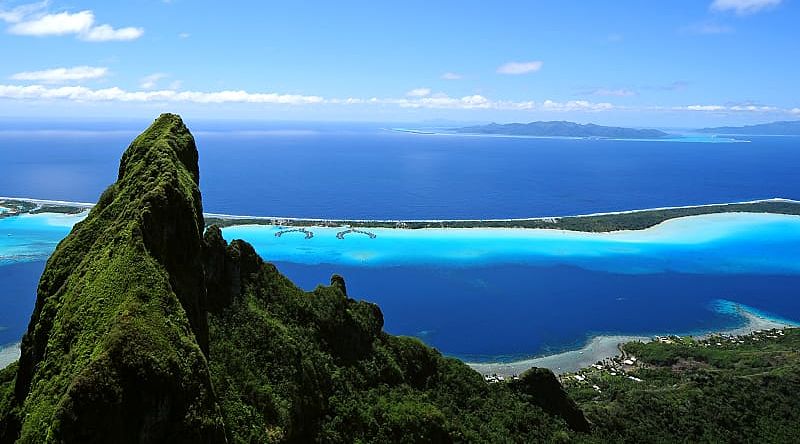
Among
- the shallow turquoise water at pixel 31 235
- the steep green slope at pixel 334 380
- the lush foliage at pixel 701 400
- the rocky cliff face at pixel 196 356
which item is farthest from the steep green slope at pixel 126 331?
the shallow turquoise water at pixel 31 235

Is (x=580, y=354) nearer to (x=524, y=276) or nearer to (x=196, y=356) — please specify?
(x=524, y=276)

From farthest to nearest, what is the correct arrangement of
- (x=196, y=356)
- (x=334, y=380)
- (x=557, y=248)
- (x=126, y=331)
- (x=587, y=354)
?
(x=557, y=248)
(x=587, y=354)
(x=334, y=380)
(x=196, y=356)
(x=126, y=331)

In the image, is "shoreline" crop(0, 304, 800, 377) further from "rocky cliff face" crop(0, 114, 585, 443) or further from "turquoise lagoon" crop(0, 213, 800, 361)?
"rocky cliff face" crop(0, 114, 585, 443)

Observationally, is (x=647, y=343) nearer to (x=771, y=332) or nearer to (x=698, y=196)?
(x=771, y=332)

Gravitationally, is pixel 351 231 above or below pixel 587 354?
above

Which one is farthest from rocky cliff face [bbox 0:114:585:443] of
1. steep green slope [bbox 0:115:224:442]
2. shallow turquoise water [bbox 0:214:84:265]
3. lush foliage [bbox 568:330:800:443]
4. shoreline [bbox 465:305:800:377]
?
shallow turquoise water [bbox 0:214:84:265]

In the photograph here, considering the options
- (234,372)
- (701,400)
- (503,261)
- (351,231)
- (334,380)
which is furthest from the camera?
(351,231)

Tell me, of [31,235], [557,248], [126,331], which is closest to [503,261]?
[557,248]

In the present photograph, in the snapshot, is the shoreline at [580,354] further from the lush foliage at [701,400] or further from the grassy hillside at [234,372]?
the grassy hillside at [234,372]
